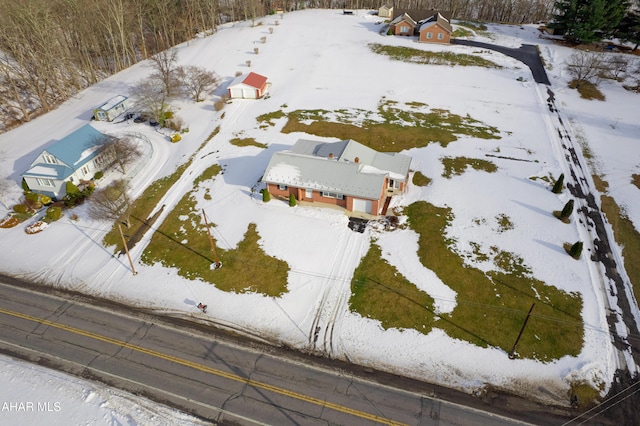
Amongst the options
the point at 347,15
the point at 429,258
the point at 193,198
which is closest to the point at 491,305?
the point at 429,258

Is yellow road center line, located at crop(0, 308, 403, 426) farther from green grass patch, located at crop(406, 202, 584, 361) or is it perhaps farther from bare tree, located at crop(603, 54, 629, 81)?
bare tree, located at crop(603, 54, 629, 81)

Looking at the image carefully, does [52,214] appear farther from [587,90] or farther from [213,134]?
[587,90]

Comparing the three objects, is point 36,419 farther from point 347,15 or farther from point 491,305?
point 347,15

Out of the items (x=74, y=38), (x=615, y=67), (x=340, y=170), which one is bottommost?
(x=340, y=170)

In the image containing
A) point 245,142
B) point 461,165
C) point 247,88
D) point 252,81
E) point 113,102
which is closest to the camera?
point 461,165

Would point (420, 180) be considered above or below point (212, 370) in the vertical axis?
above

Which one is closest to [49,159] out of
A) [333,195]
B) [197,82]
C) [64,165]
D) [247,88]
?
[64,165]
